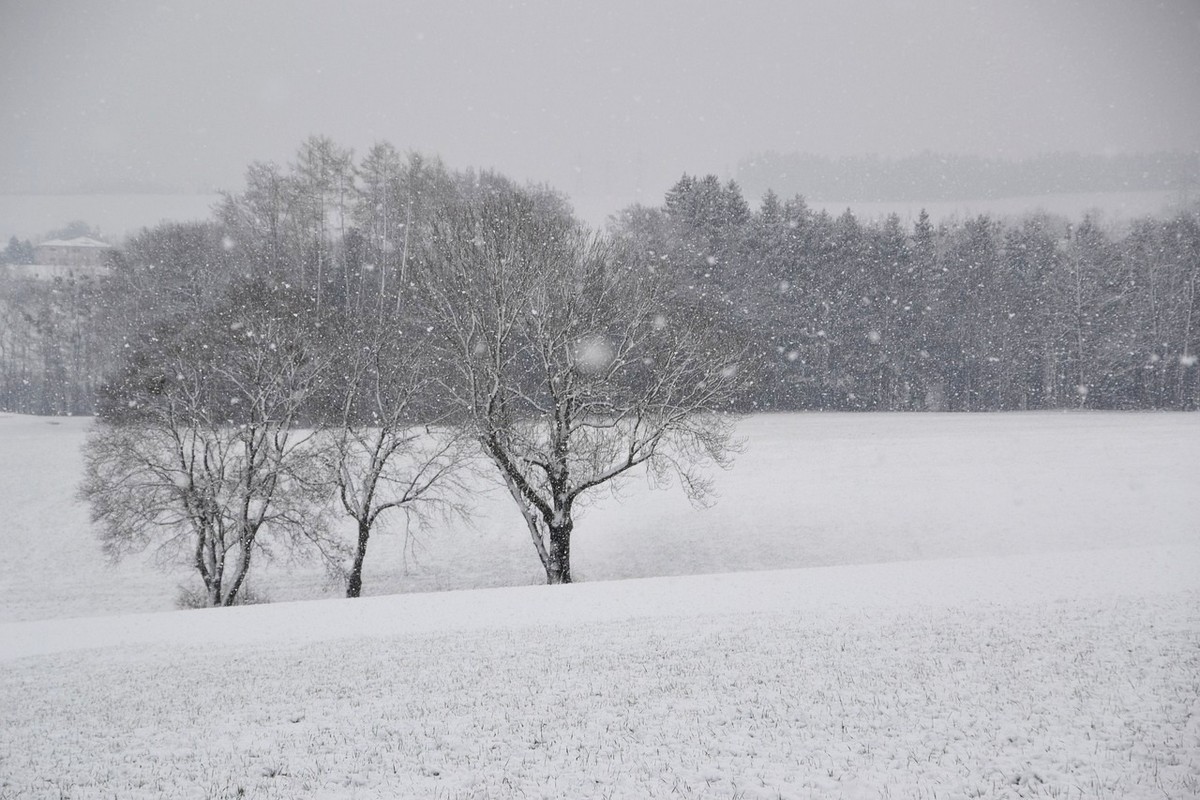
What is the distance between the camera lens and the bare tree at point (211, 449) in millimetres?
20062

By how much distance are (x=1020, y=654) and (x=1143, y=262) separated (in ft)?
213

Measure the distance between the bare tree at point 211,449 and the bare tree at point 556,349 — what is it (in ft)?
18.2

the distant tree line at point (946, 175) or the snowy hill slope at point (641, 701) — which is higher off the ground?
the distant tree line at point (946, 175)

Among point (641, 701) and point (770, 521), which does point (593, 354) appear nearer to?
point (770, 521)

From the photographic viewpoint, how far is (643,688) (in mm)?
8688

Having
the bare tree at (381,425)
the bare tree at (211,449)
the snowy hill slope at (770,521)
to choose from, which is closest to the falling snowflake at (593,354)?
the bare tree at (381,425)

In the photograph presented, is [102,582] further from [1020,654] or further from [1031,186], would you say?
[1031,186]

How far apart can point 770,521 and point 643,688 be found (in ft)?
66.7

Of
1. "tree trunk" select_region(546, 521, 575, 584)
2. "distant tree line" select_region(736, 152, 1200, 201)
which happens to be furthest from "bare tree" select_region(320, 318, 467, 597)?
"distant tree line" select_region(736, 152, 1200, 201)

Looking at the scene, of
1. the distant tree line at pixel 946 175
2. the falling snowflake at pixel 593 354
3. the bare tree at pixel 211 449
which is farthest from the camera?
the distant tree line at pixel 946 175

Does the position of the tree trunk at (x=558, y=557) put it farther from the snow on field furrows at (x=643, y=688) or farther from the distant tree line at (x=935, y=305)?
the distant tree line at (x=935, y=305)

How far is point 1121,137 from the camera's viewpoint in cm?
13938

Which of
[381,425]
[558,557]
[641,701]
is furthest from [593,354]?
[641,701]

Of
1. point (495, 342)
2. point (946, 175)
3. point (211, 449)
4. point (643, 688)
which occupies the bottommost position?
point (643, 688)
